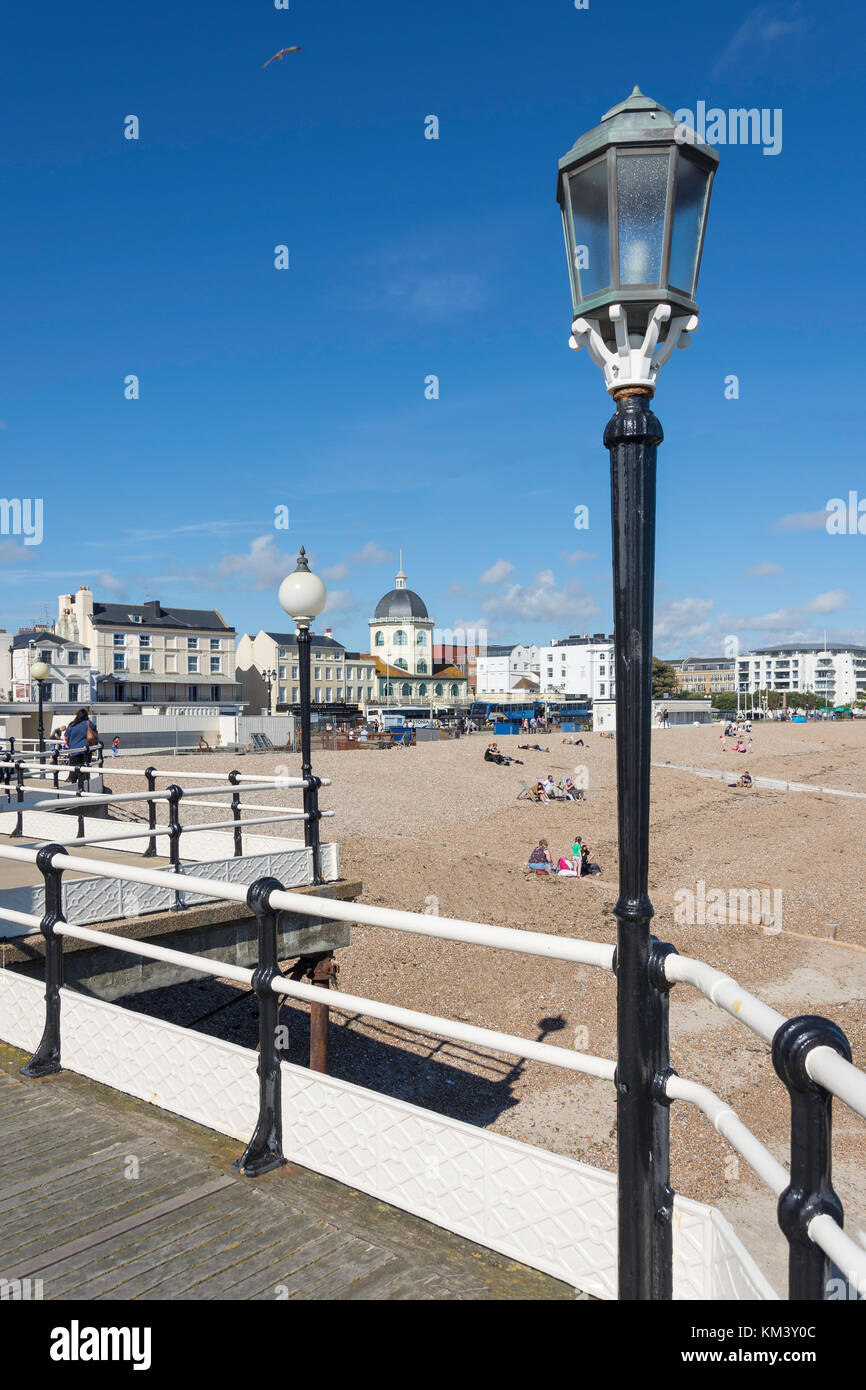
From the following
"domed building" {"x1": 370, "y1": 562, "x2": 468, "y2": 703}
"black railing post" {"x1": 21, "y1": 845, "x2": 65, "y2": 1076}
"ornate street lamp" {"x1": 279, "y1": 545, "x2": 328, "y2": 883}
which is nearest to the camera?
"black railing post" {"x1": 21, "y1": 845, "x2": 65, "y2": 1076}

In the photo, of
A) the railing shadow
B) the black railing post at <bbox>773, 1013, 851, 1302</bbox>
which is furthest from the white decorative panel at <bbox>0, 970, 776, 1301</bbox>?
the railing shadow

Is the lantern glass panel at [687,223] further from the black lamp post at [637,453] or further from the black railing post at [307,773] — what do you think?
the black railing post at [307,773]

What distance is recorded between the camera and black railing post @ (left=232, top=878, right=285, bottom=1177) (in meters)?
3.65

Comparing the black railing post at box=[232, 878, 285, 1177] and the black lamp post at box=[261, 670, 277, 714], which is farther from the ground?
the black lamp post at box=[261, 670, 277, 714]

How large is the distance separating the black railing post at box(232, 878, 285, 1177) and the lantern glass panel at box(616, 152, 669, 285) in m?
2.52

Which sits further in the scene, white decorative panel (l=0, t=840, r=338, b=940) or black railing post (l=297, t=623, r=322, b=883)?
black railing post (l=297, t=623, r=322, b=883)

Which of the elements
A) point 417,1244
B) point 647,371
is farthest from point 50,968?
point 647,371

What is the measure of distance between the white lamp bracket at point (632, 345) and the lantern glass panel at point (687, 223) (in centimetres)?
10

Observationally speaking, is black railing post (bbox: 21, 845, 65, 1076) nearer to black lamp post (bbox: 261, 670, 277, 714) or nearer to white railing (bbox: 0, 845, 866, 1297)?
white railing (bbox: 0, 845, 866, 1297)

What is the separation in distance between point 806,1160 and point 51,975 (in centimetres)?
412

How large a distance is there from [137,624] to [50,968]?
7349 centimetres

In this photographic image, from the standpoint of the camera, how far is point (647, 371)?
262 centimetres

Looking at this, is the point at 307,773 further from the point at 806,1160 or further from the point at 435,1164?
the point at 806,1160

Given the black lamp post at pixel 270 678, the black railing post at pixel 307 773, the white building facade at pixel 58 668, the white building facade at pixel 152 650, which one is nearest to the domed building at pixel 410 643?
the black lamp post at pixel 270 678
